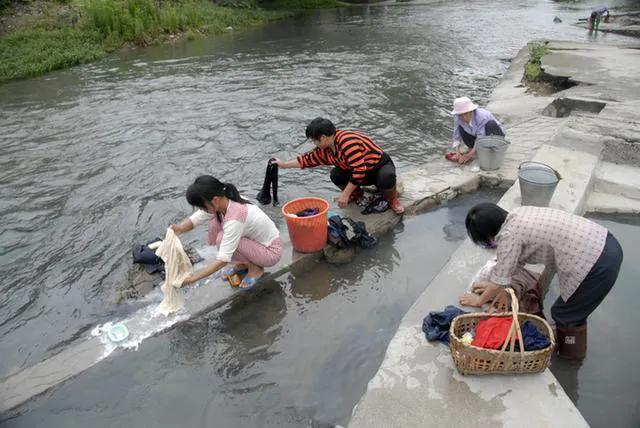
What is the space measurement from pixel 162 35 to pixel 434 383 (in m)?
20.6

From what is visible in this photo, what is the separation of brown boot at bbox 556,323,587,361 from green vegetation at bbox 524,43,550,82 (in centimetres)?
966

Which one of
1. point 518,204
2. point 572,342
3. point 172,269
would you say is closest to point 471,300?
point 572,342

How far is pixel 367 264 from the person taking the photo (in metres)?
5.03

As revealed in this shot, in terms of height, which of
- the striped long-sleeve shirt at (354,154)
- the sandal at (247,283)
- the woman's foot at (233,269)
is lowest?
the sandal at (247,283)

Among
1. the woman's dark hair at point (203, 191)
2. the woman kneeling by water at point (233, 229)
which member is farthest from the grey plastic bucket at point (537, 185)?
the woman's dark hair at point (203, 191)

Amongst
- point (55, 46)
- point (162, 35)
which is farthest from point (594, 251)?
point (162, 35)

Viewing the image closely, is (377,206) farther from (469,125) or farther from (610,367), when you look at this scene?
(610,367)

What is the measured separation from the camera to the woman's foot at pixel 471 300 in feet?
11.8

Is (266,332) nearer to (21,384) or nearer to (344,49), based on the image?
(21,384)

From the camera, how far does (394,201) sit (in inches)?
221

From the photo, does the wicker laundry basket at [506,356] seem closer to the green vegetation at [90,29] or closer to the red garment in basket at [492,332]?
the red garment in basket at [492,332]

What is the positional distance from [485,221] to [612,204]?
133 inches

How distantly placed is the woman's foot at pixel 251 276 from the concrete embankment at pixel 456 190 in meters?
0.11

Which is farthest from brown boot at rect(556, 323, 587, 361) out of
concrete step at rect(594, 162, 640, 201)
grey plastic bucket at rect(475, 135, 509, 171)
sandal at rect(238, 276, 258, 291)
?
grey plastic bucket at rect(475, 135, 509, 171)
